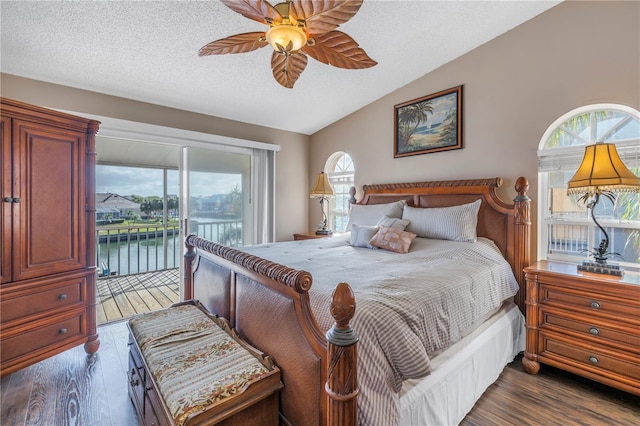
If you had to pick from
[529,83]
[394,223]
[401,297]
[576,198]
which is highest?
[529,83]

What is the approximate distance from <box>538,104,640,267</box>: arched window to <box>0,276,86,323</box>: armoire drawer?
155 inches

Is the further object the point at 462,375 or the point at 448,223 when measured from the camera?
the point at 448,223

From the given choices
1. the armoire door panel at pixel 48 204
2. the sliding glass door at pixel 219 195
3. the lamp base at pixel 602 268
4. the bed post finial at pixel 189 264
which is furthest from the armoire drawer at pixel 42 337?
the lamp base at pixel 602 268

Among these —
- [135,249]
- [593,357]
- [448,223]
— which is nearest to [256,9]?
[448,223]

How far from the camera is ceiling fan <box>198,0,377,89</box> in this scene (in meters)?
1.42

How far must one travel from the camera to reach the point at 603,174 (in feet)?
6.34

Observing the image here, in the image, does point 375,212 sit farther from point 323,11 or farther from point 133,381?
point 133,381

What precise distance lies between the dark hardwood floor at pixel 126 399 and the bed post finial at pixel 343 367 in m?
1.21

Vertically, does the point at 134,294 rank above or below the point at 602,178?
below

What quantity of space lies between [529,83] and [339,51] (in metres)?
1.95

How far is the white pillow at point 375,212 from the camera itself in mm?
3205

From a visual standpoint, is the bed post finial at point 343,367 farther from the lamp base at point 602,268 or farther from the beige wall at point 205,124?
the beige wall at point 205,124

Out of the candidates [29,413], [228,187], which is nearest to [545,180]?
[228,187]

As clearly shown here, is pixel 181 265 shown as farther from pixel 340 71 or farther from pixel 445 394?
pixel 445 394
